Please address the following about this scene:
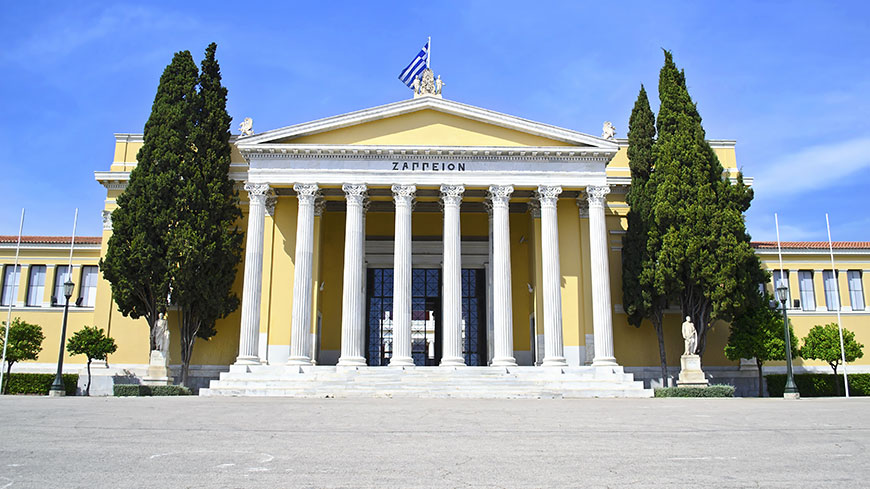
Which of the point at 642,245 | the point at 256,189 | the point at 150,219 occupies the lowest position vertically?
the point at 642,245

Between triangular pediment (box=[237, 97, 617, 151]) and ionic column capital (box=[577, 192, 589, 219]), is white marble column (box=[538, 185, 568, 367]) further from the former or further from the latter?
triangular pediment (box=[237, 97, 617, 151])

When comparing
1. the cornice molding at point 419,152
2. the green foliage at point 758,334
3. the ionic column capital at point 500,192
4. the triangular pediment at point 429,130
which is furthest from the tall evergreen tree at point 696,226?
the ionic column capital at point 500,192

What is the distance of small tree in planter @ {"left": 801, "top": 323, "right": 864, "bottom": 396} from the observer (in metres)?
28.6

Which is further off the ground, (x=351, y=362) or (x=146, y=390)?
(x=351, y=362)

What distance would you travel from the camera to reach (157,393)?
75.7 feet

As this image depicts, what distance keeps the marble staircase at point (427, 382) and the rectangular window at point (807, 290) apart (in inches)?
500

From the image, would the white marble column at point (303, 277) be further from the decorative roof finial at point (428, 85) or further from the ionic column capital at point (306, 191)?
the decorative roof finial at point (428, 85)

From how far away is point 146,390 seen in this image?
74.2 ft

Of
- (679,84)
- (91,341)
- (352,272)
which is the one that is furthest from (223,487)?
(679,84)

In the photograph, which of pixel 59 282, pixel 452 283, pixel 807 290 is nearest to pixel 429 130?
pixel 452 283

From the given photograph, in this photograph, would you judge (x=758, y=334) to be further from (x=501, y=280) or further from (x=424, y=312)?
(x=424, y=312)

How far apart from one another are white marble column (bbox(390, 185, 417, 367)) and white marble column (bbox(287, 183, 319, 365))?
11.4 ft

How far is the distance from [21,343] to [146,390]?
9381 mm

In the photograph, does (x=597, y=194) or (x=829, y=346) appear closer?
(x=597, y=194)
